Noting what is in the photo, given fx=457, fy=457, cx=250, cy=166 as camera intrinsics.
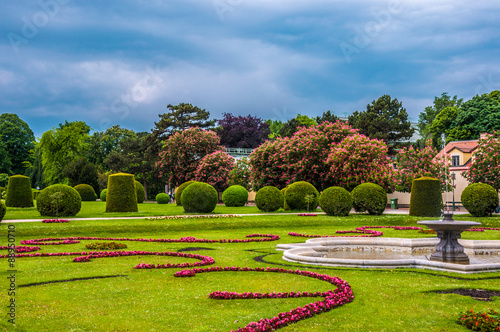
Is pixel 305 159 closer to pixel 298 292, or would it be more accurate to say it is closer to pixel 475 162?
pixel 475 162

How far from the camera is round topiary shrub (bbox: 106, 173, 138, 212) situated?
1043 inches

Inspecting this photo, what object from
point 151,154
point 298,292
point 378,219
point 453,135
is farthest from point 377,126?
point 298,292

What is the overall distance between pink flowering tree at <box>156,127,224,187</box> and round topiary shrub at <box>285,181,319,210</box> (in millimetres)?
19792

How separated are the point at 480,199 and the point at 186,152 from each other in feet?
103

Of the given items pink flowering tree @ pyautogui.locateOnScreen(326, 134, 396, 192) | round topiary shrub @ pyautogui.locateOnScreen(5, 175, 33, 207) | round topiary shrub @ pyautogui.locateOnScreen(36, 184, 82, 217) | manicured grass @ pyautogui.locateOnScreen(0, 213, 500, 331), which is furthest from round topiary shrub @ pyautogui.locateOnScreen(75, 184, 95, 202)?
manicured grass @ pyautogui.locateOnScreen(0, 213, 500, 331)

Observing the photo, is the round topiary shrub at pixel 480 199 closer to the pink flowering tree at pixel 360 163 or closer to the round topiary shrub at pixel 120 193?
the pink flowering tree at pixel 360 163

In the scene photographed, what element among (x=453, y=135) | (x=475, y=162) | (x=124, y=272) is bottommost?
(x=124, y=272)

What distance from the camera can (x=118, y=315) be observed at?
650cm

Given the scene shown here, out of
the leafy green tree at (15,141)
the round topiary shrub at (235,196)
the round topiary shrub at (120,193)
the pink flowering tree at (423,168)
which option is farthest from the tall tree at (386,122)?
the leafy green tree at (15,141)

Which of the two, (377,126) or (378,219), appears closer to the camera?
(378,219)

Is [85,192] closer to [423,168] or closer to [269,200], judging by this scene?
[269,200]

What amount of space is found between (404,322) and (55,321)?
15.6 ft

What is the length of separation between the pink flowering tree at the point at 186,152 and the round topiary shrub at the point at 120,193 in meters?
21.2

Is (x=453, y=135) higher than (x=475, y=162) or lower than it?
higher
